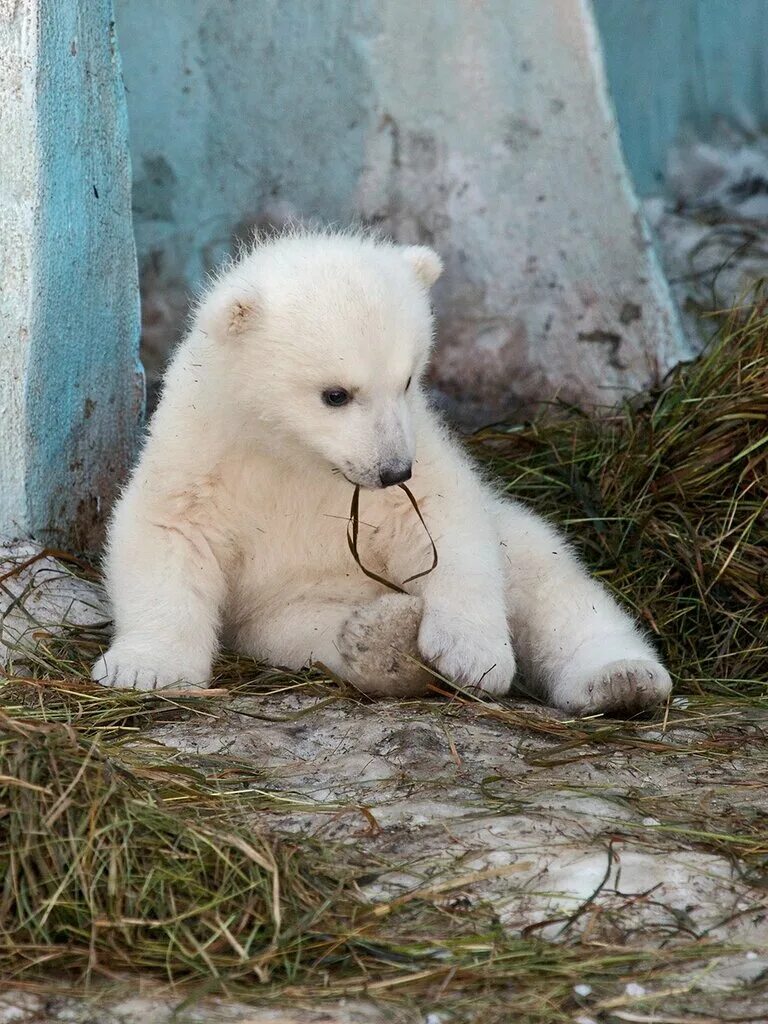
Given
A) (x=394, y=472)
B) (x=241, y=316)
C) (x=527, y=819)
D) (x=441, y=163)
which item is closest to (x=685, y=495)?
(x=394, y=472)

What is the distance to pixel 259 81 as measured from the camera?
6723 millimetres

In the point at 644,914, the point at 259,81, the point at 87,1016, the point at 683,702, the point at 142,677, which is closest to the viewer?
the point at 87,1016

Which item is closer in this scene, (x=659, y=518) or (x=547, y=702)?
(x=547, y=702)

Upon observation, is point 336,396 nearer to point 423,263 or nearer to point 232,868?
point 423,263

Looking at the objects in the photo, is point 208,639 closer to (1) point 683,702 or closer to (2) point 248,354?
(2) point 248,354

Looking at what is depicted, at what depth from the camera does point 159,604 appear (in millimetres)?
4051

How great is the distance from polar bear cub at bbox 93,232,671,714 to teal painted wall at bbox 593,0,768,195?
3.84 m

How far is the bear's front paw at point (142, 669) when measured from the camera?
3844mm

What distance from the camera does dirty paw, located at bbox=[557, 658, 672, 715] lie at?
12.9ft

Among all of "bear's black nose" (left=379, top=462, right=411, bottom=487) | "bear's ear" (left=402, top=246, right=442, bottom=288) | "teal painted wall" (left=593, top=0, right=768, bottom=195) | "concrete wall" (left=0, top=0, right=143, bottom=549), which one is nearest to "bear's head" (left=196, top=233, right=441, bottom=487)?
"bear's black nose" (left=379, top=462, right=411, bottom=487)

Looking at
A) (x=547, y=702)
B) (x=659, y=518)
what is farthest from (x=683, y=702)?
(x=659, y=518)

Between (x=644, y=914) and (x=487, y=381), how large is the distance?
4513 millimetres

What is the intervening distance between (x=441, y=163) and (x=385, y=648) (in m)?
3.59

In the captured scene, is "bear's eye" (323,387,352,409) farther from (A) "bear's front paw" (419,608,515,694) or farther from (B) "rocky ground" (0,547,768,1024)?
(B) "rocky ground" (0,547,768,1024)
